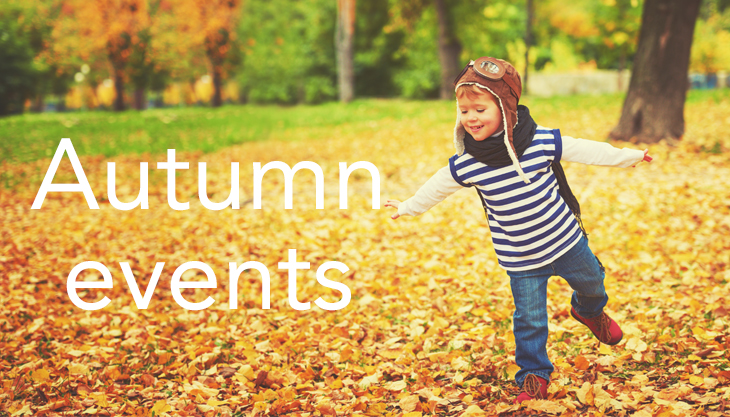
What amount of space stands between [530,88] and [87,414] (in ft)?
86.0

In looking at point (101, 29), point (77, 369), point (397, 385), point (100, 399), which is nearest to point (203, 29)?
point (101, 29)

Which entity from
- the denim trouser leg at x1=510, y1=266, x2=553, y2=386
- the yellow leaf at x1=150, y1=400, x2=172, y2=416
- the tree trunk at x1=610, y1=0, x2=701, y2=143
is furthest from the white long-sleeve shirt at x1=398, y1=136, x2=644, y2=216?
the tree trunk at x1=610, y1=0, x2=701, y2=143

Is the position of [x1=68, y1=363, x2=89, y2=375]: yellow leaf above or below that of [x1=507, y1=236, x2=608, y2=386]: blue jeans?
below

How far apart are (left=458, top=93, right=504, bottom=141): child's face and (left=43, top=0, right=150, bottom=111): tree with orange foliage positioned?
67.6 feet

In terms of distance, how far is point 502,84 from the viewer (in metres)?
2.67

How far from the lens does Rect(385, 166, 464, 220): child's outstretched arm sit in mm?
2956

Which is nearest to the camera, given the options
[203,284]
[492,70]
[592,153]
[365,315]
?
[492,70]

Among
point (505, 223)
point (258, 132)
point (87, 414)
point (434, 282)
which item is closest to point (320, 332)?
point (434, 282)

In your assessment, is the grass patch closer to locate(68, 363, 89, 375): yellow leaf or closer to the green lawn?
the green lawn

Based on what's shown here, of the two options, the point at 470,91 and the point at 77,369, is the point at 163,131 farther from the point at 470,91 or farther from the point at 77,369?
the point at 470,91

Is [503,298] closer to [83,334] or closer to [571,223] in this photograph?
[571,223]

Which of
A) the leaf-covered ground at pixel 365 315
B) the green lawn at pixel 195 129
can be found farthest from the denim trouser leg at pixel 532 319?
the green lawn at pixel 195 129

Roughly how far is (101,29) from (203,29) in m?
6.27

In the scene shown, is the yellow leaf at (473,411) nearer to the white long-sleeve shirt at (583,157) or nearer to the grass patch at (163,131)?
the white long-sleeve shirt at (583,157)
